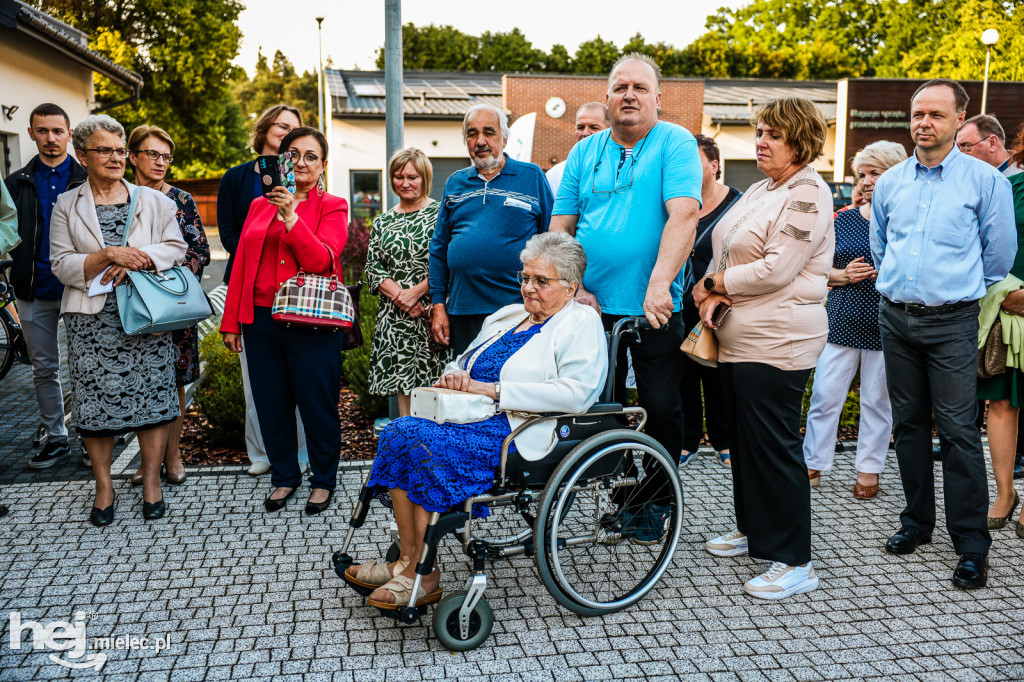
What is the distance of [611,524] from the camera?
3.61 m

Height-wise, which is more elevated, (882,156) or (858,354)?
(882,156)

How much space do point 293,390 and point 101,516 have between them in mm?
1186

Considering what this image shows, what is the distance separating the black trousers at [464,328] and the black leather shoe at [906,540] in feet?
8.00

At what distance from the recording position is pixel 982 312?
171 inches

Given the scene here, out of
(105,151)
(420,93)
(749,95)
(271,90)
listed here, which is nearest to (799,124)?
(105,151)

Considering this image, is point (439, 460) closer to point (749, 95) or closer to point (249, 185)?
point (249, 185)

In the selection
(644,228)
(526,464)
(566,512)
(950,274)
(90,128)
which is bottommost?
(566,512)

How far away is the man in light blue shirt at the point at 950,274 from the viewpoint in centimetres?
382

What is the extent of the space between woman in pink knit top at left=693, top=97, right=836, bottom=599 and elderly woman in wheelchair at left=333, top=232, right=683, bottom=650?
456mm

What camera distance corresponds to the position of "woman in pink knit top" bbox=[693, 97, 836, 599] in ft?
11.6

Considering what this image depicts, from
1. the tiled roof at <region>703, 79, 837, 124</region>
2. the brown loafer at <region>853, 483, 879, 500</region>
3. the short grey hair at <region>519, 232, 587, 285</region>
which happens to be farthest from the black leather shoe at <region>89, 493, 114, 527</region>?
the tiled roof at <region>703, 79, 837, 124</region>

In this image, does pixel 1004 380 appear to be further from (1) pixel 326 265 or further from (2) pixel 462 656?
(1) pixel 326 265

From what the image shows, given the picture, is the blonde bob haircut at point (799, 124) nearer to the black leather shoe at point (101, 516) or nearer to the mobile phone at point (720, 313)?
the mobile phone at point (720, 313)

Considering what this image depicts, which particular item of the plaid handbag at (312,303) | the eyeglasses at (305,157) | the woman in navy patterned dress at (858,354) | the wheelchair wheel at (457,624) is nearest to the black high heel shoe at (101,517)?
the plaid handbag at (312,303)
